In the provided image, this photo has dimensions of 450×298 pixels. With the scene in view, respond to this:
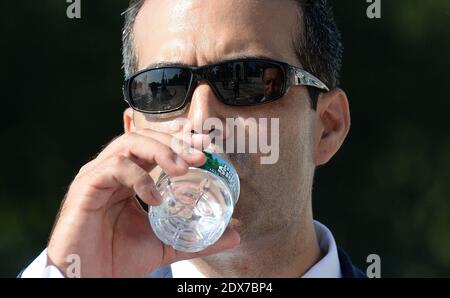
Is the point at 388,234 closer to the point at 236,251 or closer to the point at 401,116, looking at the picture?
the point at 401,116

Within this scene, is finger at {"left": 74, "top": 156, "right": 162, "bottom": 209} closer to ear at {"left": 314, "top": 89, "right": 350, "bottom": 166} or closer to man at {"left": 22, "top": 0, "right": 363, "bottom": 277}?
man at {"left": 22, "top": 0, "right": 363, "bottom": 277}

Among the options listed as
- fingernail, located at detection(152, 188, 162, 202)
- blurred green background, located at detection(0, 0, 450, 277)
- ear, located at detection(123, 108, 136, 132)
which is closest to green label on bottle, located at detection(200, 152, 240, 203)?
fingernail, located at detection(152, 188, 162, 202)

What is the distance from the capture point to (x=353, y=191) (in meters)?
5.17

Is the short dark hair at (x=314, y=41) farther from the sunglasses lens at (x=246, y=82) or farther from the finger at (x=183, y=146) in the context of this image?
the finger at (x=183, y=146)

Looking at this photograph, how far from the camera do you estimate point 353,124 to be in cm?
506

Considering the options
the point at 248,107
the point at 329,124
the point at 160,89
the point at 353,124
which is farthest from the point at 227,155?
the point at 353,124

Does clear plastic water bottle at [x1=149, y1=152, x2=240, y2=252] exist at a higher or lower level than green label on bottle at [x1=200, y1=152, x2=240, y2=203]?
lower

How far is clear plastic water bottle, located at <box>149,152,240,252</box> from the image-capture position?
2.16 meters

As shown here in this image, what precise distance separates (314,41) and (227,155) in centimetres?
61

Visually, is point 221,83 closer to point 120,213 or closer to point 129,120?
point 120,213

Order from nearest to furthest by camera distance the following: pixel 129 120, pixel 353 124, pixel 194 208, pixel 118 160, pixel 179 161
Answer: pixel 179 161 → pixel 118 160 → pixel 194 208 → pixel 129 120 → pixel 353 124

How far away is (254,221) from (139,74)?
1.89 ft

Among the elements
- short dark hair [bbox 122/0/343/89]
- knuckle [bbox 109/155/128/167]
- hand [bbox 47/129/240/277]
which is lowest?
hand [bbox 47/129/240/277]

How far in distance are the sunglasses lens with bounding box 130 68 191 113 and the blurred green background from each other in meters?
2.47
